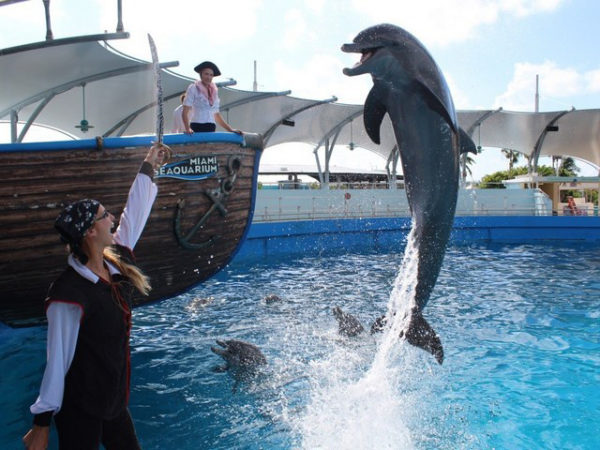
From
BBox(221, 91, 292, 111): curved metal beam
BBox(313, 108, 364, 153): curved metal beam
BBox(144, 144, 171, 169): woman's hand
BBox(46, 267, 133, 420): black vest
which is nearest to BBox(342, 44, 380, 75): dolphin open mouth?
BBox(144, 144, 171, 169): woman's hand

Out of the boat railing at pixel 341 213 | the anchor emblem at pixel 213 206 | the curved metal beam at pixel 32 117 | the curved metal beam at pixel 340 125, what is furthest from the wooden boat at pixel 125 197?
the curved metal beam at pixel 340 125

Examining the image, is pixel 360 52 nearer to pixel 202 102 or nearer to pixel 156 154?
pixel 156 154

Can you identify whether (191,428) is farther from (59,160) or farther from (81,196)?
(59,160)

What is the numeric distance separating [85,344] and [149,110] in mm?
20877

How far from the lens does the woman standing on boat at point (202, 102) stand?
5.59 metres

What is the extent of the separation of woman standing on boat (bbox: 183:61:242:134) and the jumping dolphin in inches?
96.1

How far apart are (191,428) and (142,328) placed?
11.3ft

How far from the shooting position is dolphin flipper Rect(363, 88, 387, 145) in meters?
3.62

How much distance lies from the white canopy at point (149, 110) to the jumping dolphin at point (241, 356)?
3507mm

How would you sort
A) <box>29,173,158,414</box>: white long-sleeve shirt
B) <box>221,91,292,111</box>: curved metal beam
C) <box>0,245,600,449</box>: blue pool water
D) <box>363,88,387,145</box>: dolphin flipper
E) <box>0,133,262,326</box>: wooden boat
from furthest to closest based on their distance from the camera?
1. <box>221,91,292,111</box>: curved metal beam
2. <box>0,133,262,326</box>: wooden boat
3. <box>0,245,600,449</box>: blue pool water
4. <box>363,88,387,145</box>: dolphin flipper
5. <box>29,173,158,414</box>: white long-sleeve shirt

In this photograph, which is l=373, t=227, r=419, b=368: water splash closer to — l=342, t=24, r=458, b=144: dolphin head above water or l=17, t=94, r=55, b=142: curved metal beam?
l=342, t=24, r=458, b=144: dolphin head above water

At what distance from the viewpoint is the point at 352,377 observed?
5.53m

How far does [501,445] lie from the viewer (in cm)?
420

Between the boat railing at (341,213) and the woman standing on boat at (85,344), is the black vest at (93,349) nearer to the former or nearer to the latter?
the woman standing on boat at (85,344)
